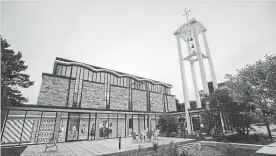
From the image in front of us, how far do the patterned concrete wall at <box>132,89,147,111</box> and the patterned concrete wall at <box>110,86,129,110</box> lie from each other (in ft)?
6.85

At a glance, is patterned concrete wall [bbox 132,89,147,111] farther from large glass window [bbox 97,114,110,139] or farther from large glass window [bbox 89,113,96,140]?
large glass window [bbox 89,113,96,140]

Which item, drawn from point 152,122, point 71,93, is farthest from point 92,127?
point 152,122

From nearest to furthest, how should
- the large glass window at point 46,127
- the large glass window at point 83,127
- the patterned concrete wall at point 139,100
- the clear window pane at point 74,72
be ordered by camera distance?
the large glass window at point 46,127, the large glass window at point 83,127, the clear window pane at point 74,72, the patterned concrete wall at point 139,100

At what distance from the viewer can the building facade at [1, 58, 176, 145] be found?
38.1 feet

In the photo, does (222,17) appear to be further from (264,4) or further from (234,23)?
(264,4)

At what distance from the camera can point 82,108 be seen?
44.6 feet

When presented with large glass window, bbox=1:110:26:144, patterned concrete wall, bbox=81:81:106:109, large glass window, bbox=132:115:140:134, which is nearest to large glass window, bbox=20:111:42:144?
large glass window, bbox=1:110:26:144

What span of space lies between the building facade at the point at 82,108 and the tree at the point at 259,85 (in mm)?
8999

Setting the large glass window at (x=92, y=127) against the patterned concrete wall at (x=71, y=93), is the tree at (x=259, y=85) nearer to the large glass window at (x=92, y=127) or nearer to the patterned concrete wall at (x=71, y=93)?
the large glass window at (x=92, y=127)

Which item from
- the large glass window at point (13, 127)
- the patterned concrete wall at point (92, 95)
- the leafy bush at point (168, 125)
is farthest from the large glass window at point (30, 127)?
the leafy bush at point (168, 125)

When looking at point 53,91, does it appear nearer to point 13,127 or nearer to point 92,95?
point 92,95

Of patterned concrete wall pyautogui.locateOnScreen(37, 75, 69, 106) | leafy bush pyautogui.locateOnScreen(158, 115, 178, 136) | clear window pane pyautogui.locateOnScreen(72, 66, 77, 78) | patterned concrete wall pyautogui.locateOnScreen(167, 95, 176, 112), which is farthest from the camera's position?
patterned concrete wall pyautogui.locateOnScreen(167, 95, 176, 112)

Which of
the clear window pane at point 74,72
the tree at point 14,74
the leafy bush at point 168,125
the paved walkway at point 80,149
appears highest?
the clear window pane at point 74,72

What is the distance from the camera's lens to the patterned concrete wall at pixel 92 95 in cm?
1900
